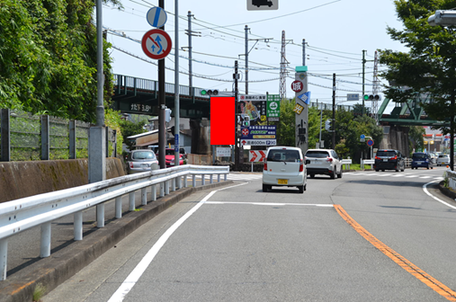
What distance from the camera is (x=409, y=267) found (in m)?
6.41

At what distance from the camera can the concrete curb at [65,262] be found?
14.8ft

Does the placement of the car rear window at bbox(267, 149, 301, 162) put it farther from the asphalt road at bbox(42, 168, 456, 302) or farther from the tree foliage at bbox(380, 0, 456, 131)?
the tree foliage at bbox(380, 0, 456, 131)

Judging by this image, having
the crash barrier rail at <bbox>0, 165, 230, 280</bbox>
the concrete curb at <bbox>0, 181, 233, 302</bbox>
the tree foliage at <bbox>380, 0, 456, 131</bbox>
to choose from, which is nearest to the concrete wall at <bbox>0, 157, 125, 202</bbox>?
the crash barrier rail at <bbox>0, 165, 230, 280</bbox>

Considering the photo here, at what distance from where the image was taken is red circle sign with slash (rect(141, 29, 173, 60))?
13867 mm

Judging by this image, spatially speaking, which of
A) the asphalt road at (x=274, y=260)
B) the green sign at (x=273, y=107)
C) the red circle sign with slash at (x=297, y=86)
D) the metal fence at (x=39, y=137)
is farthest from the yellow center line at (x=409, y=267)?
the green sign at (x=273, y=107)

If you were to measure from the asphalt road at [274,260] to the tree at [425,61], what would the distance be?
16.1 m

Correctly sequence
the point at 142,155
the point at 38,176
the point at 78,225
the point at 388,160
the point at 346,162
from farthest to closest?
the point at 346,162, the point at 388,160, the point at 142,155, the point at 38,176, the point at 78,225

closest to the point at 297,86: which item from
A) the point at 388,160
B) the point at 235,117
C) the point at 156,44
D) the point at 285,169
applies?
the point at 235,117

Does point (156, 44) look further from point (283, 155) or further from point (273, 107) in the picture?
point (273, 107)

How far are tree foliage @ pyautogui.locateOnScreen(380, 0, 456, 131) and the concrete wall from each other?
18.4 metres

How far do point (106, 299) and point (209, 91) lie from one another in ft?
145

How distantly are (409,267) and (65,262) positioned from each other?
4.19 meters

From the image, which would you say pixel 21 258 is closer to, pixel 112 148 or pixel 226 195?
pixel 226 195

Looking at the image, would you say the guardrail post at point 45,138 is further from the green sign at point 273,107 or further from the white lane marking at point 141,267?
the green sign at point 273,107
